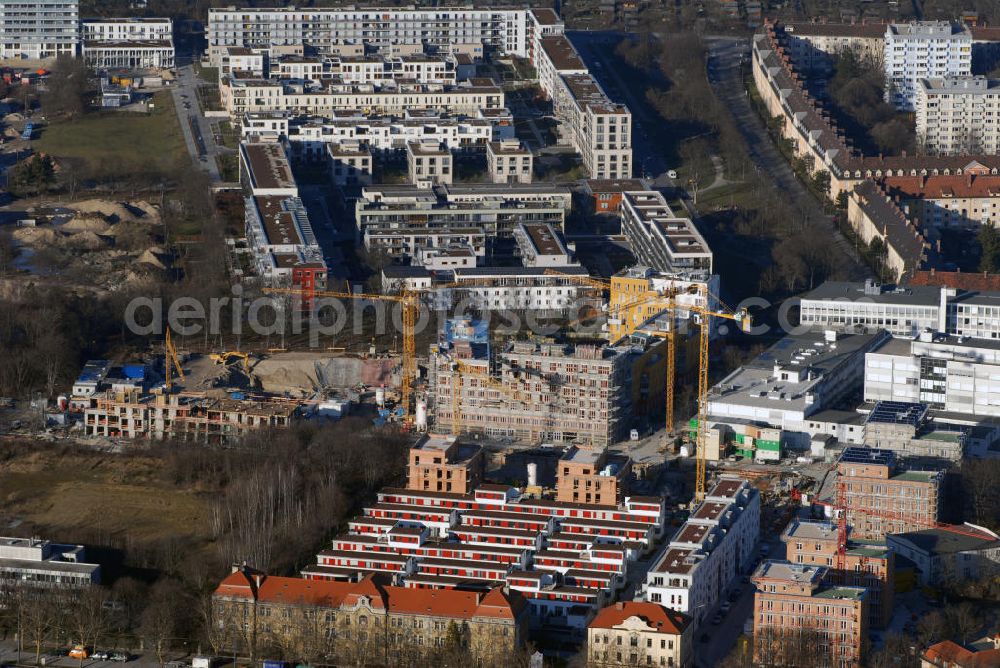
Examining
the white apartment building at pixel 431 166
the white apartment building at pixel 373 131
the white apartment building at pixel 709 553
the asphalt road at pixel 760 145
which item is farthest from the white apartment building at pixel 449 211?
the white apartment building at pixel 709 553

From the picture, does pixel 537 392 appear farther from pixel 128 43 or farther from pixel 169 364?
pixel 128 43

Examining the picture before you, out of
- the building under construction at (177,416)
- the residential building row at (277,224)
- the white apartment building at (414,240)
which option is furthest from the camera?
the white apartment building at (414,240)

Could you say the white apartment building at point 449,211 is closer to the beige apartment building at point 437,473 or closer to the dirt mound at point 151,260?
the dirt mound at point 151,260

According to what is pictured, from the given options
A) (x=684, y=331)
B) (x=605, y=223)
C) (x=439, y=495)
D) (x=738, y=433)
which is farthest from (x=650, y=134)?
(x=439, y=495)

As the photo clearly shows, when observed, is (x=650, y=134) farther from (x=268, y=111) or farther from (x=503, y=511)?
(x=503, y=511)

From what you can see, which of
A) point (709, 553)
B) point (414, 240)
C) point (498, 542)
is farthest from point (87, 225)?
point (709, 553)

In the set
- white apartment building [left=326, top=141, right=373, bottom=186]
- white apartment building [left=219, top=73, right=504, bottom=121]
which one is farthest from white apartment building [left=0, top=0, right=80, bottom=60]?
white apartment building [left=326, top=141, right=373, bottom=186]

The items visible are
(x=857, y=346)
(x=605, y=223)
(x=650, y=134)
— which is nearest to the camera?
(x=857, y=346)
